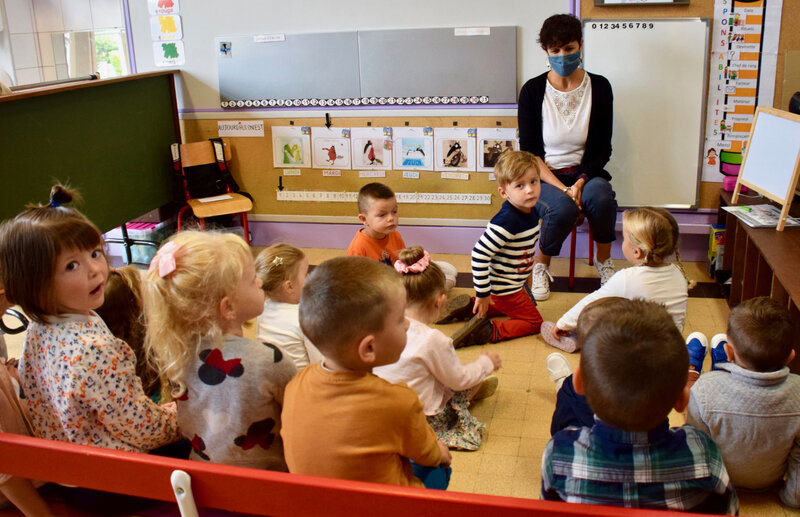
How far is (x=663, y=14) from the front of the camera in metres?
3.89

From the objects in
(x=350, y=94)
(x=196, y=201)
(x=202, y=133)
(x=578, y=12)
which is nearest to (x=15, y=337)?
(x=196, y=201)

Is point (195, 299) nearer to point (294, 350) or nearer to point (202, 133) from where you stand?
point (294, 350)

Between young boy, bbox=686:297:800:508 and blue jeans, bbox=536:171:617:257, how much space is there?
169 centimetres

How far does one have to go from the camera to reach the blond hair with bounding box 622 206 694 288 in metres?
2.67

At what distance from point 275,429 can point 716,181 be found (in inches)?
128


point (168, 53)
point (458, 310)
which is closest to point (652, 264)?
point (458, 310)

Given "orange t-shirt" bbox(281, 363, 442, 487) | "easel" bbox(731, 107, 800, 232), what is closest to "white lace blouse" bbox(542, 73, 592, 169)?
"easel" bbox(731, 107, 800, 232)

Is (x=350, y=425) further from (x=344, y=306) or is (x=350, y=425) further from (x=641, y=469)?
(x=641, y=469)

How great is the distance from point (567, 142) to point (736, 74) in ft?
3.17

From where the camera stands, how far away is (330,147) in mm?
4551

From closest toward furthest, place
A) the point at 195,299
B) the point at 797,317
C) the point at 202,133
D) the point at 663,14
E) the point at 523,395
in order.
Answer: the point at 195,299 < the point at 797,317 < the point at 523,395 < the point at 663,14 < the point at 202,133

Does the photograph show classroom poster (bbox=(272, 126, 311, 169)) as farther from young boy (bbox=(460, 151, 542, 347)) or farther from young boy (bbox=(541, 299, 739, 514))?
young boy (bbox=(541, 299, 739, 514))

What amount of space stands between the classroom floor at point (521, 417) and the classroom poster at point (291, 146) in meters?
1.67

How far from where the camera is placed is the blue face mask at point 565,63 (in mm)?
3713
